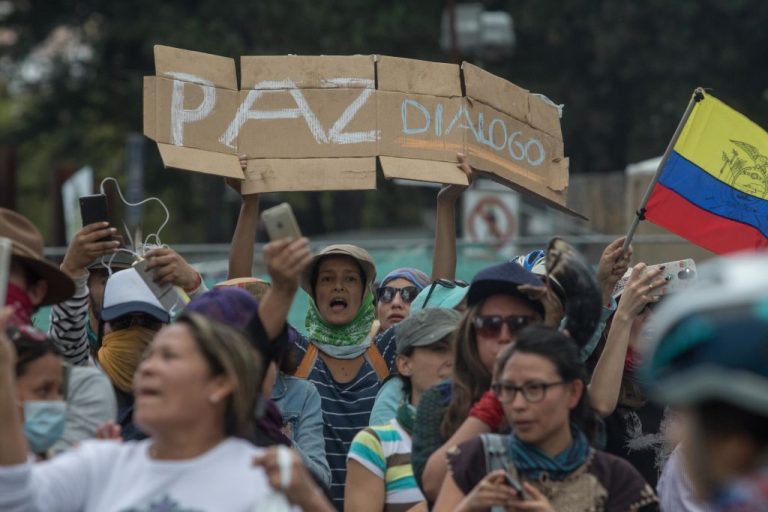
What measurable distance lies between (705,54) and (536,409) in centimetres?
2251

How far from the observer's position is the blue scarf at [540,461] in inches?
171

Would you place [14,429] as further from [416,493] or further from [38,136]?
[38,136]

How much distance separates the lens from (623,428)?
5.82 metres

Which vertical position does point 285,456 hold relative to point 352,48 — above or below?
below

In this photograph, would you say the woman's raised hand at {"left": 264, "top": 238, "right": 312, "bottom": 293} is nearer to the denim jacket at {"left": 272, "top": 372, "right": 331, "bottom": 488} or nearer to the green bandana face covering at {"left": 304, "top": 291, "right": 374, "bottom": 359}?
the denim jacket at {"left": 272, "top": 372, "right": 331, "bottom": 488}

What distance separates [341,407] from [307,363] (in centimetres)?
23

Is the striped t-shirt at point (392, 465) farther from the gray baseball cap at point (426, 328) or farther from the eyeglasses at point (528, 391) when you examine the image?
the eyeglasses at point (528, 391)

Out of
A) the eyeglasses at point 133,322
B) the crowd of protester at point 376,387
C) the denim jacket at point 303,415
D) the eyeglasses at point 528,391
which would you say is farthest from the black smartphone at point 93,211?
the eyeglasses at point 528,391

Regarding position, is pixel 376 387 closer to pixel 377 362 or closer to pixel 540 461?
pixel 377 362

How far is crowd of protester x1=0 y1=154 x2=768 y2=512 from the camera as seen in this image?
2633 mm

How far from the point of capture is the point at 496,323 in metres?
4.98

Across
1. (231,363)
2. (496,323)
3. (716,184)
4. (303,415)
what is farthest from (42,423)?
(716,184)

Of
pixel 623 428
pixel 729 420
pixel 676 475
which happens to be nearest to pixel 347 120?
pixel 623 428

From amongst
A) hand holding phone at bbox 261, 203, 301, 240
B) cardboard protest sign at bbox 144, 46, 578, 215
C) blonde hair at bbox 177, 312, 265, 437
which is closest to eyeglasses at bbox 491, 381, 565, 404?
hand holding phone at bbox 261, 203, 301, 240
